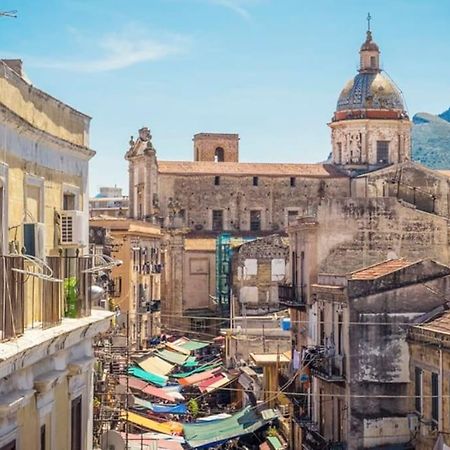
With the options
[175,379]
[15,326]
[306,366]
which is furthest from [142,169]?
[15,326]

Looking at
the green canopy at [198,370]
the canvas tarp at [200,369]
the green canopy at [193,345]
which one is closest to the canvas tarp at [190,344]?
the green canopy at [193,345]

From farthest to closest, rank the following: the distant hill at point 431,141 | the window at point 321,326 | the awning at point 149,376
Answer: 1. the distant hill at point 431,141
2. the awning at point 149,376
3. the window at point 321,326

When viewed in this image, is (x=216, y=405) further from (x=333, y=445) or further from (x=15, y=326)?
(x=15, y=326)

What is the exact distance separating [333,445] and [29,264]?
55.1ft

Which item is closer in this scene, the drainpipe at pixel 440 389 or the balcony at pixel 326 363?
the drainpipe at pixel 440 389

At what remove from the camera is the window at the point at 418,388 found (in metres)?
22.8

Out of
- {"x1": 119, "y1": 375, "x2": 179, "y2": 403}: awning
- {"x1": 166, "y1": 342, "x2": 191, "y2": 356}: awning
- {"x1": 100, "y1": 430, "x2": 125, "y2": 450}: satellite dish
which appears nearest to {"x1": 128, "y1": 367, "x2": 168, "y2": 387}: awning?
{"x1": 119, "y1": 375, "x2": 179, "y2": 403}: awning

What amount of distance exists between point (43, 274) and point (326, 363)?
56.9 feet

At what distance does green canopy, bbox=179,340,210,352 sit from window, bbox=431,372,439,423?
107 feet

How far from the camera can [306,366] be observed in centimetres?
2917

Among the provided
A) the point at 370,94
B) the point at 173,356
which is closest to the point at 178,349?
the point at 173,356

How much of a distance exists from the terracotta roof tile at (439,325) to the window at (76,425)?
10019mm

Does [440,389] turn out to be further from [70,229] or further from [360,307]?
[70,229]

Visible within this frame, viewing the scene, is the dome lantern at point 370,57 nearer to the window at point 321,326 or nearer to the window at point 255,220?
the window at point 255,220
